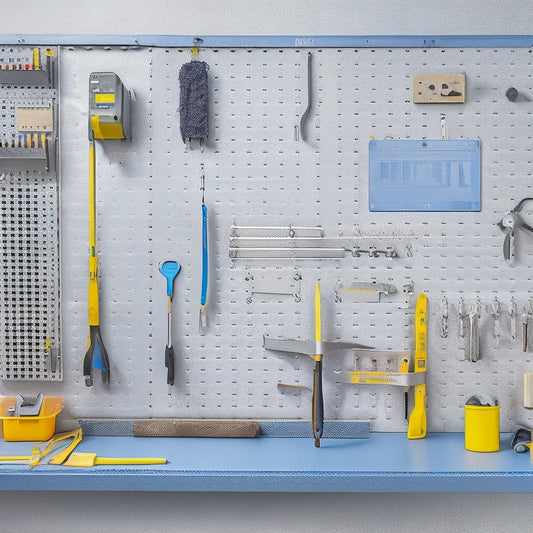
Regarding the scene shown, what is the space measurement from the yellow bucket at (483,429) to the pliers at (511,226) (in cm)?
44

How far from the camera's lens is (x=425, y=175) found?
1.80 metres

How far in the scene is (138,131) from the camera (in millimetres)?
1824

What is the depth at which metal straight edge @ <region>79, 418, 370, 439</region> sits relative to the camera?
1.77m

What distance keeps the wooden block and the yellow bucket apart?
2.87 ft

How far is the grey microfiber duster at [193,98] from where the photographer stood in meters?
1.78

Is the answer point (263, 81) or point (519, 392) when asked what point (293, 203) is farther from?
point (519, 392)

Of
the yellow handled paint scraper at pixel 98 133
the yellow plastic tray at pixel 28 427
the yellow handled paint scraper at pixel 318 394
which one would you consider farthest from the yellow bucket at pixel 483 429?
the yellow plastic tray at pixel 28 427

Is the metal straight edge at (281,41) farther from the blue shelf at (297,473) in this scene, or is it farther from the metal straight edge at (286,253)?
the blue shelf at (297,473)

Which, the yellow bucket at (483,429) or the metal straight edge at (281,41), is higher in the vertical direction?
the metal straight edge at (281,41)

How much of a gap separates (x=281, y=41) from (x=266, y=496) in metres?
1.32

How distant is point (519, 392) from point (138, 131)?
1.35 m

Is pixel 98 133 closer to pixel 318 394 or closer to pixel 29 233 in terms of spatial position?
pixel 29 233

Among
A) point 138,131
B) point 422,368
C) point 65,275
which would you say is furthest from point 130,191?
point 422,368

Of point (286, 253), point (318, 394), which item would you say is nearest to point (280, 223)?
point (286, 253)
